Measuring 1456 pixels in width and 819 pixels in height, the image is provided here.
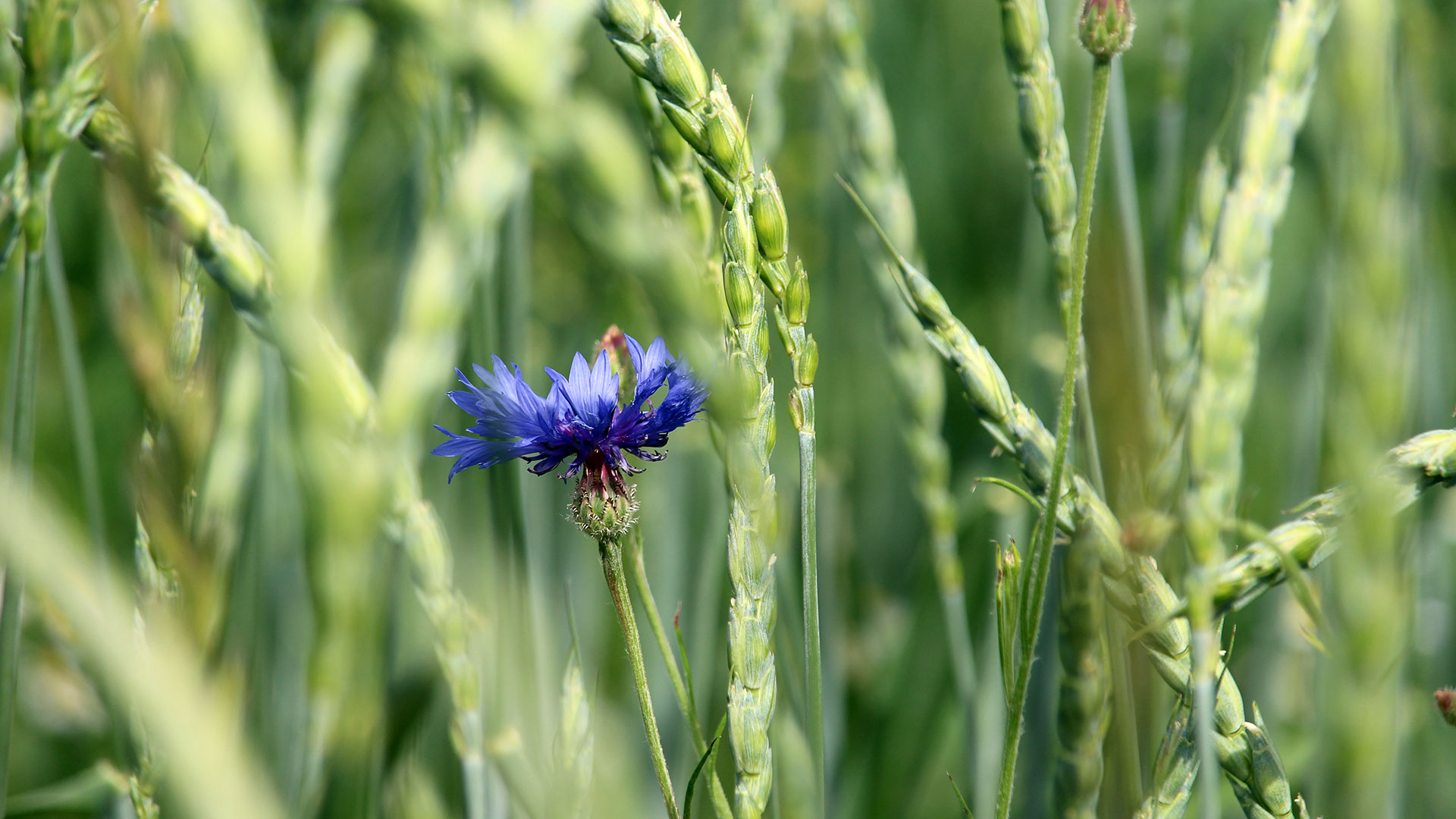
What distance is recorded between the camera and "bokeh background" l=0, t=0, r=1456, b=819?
351 millimetres

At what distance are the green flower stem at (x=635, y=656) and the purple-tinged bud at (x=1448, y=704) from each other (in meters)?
0.35

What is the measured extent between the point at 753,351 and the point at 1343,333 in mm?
177

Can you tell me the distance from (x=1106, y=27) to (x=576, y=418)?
1.05 ft

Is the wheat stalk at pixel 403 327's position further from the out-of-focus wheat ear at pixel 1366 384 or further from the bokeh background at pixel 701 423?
the out-of-focus wheat ear at pixel 1366 384

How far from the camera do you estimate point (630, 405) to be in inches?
20.2

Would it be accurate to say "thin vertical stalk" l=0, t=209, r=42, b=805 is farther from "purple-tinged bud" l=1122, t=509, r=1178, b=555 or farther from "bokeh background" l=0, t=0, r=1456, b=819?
"purple-tinged bud" l=1122, t=509, r=1178, b=555

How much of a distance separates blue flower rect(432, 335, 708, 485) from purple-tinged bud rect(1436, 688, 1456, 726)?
376mm

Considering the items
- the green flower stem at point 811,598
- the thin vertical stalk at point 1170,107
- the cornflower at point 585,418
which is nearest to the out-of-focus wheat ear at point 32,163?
the cornflower at point 585,418

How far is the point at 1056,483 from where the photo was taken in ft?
1.19

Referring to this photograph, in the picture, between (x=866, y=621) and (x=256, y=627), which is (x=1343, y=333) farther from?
(x=866, y=621)

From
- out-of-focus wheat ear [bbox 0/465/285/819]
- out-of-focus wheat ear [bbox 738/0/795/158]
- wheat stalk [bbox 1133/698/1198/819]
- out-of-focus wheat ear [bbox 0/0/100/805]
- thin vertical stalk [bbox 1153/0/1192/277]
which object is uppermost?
out-of-focus wheat ear [bbox 738/0/795/158]

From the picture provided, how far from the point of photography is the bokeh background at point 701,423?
1.15 ft

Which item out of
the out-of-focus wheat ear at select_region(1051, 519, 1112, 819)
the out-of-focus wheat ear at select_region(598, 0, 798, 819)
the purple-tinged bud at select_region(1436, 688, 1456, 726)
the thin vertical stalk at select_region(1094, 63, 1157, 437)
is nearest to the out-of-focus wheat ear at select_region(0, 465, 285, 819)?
the out-of-focus wheat ear at select_region(598, 0, 798, 819)

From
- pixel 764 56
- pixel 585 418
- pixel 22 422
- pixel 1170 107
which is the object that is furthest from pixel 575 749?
pixel 1170 107
